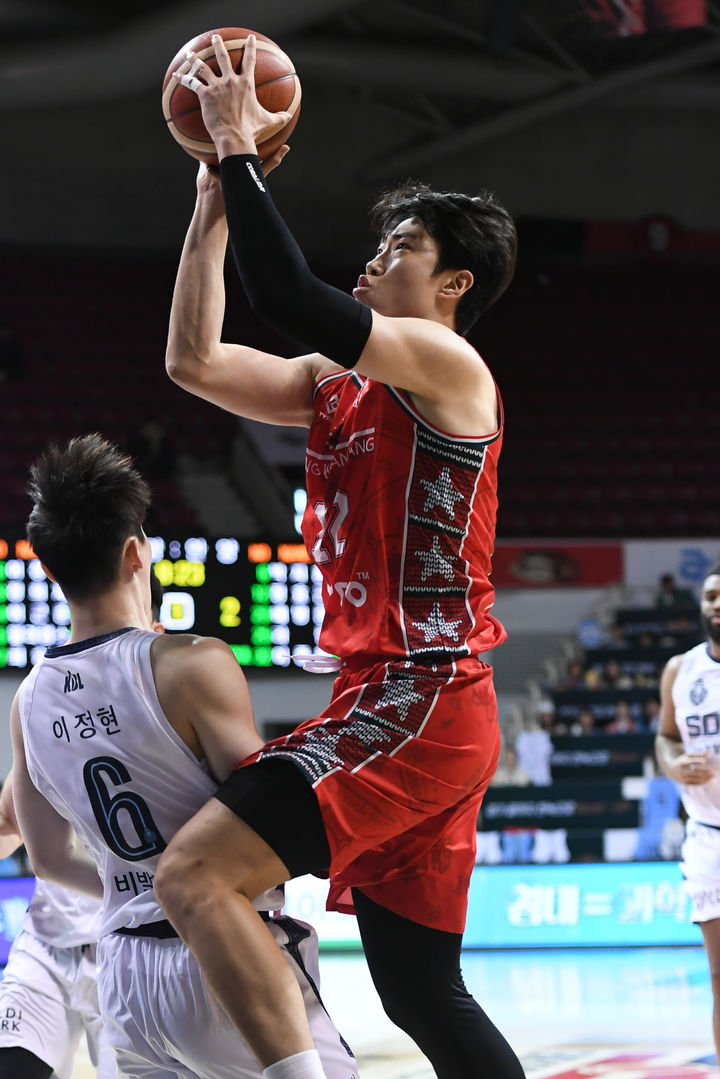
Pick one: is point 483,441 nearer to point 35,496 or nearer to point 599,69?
point 35,496

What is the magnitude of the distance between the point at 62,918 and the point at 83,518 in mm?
1544

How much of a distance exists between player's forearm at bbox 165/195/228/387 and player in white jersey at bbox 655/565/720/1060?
3.02 m

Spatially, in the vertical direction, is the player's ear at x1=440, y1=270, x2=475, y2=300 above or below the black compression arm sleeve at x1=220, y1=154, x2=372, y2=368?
above

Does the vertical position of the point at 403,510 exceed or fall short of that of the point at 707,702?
it exceeds it

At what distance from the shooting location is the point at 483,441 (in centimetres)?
271

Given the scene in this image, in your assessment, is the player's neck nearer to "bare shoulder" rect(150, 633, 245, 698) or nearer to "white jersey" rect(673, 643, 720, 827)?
"bare shoulder" rect(150, 633, 245, 698)

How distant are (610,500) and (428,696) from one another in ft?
47.6

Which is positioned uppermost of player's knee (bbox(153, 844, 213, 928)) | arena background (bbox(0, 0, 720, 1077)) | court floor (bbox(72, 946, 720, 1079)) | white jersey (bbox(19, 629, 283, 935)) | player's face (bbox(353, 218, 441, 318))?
arena background (bbox(0, 0, 720, 1077))

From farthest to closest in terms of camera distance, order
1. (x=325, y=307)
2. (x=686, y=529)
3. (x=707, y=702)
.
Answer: (x=686, y=529) → (x=707, y=702) → (x=325, y=307)

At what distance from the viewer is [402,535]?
8.69ft

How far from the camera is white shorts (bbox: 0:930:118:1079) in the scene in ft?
11.2

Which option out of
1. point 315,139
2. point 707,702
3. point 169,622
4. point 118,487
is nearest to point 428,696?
point 118,487

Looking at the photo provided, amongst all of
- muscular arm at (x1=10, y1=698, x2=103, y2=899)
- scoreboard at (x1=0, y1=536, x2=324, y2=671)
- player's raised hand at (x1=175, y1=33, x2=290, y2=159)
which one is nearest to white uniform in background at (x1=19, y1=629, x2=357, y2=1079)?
muscular arm at (x1=10, y1=698, x2=103, y2=899)

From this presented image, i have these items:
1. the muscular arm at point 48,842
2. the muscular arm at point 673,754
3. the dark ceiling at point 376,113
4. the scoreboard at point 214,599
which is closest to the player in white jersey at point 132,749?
the muscular arm at point 48,842
